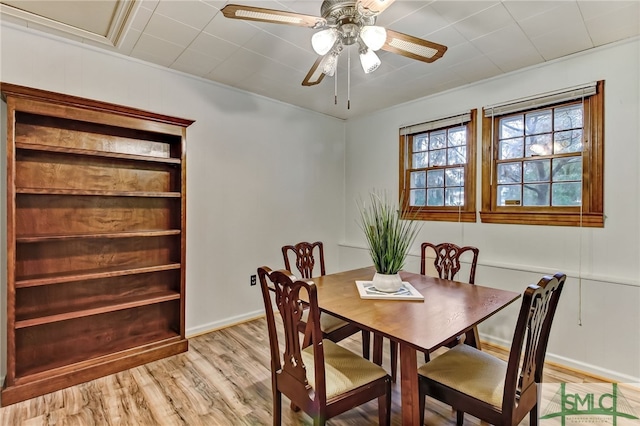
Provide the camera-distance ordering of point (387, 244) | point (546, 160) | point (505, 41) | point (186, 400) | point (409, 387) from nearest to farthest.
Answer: point (409, 387) → point (387, 244) → point (186, 400) → point (505, 41) → point (546, 160)

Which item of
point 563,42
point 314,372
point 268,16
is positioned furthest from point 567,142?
point 314,372

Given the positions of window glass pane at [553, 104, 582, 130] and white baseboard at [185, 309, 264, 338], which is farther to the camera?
white baseboard at [185, 309, 264, 338]

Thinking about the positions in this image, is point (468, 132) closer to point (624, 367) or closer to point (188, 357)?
point (624, 367)

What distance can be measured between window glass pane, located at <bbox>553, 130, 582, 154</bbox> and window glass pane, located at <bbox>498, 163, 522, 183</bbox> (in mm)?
315

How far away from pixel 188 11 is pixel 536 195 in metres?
3.13

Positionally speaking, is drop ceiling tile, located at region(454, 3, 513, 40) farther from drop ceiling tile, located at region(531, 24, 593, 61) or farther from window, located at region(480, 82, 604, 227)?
window, located at region(480, 82, 604, 227)

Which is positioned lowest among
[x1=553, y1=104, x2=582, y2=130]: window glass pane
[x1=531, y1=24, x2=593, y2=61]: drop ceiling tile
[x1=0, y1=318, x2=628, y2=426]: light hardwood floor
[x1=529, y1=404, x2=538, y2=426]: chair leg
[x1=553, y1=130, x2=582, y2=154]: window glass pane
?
[x1=0, y1=318, x2=628, y2=426]: light hardwood floor

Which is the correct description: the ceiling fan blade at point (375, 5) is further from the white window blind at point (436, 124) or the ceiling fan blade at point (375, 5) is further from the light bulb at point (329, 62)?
the white window blind at point (436, 124)

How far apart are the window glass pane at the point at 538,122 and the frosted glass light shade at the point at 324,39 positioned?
218cm

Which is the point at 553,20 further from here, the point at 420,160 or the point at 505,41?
the point at 420,160

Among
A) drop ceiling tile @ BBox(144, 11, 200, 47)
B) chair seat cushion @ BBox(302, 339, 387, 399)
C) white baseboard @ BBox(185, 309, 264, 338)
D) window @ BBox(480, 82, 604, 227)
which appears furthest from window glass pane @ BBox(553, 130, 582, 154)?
white baseboard @ BBox(185, 309, 264, 338)

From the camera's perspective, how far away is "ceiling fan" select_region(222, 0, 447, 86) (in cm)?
147

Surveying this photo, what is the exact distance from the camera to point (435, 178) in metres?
3.52

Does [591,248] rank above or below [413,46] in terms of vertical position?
below
